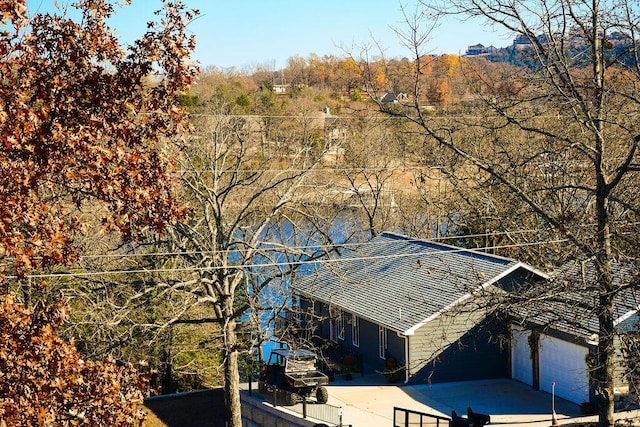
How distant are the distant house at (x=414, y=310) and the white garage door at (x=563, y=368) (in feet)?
5.54

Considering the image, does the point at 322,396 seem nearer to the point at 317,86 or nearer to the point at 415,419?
the point at 415,419

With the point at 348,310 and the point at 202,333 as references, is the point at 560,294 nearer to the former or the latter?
the point at 348,310

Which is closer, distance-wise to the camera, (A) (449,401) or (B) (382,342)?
(A) (449,401)

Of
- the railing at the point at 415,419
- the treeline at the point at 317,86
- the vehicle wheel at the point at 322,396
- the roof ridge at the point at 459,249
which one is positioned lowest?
the vehicle wheel at the point at 322,396

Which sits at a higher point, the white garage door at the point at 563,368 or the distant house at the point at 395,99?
the distant house at the point at 395,99

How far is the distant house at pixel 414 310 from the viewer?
85.0ft

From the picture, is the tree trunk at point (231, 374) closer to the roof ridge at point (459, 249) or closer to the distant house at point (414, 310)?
the distant house at point (414, 310)

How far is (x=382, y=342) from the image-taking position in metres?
28.0

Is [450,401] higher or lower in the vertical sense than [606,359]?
lower

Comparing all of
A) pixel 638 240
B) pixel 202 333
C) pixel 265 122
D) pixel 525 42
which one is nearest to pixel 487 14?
pixel 525 42

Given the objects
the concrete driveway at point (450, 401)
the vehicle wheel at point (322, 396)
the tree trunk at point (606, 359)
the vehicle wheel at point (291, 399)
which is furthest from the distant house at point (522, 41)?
the vehicle wheel at point (291, 399)

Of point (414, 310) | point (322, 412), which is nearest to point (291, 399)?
point (322, 412)

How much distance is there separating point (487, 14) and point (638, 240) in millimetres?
3979

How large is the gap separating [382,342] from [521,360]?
4521mm
